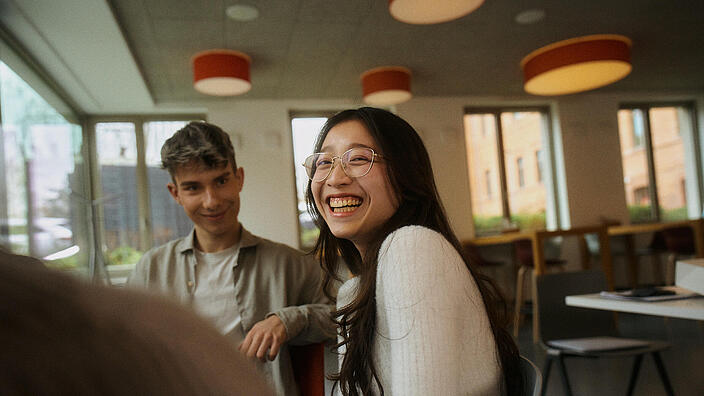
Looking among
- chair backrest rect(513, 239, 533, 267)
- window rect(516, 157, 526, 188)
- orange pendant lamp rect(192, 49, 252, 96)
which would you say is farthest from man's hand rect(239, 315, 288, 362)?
window rect(516, 157, 526, 188)

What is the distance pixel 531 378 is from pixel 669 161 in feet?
30.8

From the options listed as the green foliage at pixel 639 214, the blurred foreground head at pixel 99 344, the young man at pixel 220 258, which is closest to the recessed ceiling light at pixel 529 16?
the young man at pixel 220 258

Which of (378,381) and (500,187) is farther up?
(500,187)

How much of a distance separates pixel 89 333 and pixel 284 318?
1.13 m

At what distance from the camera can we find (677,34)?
5750mm

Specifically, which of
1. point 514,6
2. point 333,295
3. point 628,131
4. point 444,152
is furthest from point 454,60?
point 333,295

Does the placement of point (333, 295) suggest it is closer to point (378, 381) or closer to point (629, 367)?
point (378, 381)

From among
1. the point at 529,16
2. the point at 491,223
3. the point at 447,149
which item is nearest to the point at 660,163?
the point at 491,223

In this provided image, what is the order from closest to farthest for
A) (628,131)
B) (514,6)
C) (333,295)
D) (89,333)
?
(89,333) < (333,295) < (514,6) < (628,131)

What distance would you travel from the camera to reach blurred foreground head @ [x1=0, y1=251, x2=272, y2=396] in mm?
174

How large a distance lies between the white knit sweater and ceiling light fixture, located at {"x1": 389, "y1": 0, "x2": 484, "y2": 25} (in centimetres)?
317

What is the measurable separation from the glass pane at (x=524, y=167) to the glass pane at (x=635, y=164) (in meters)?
1.47

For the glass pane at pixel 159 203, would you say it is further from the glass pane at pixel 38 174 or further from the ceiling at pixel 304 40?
the glass pane at pixel 38 174

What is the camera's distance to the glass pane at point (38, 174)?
170 inches
